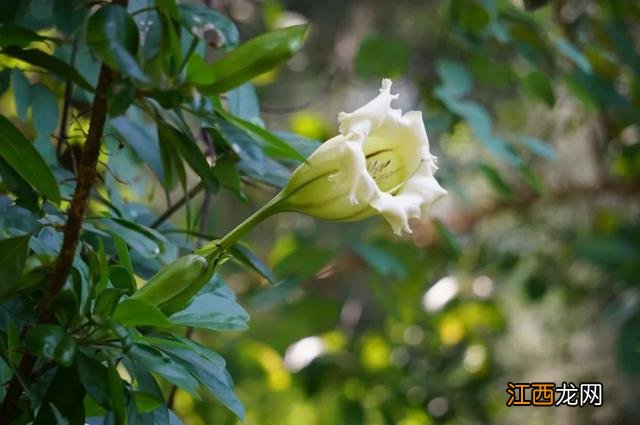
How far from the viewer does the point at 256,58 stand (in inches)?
19.0

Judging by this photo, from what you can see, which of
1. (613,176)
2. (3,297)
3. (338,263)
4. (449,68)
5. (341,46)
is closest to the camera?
(3,297)

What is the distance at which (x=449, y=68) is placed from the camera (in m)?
1.14

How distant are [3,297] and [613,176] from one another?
52.4 inches

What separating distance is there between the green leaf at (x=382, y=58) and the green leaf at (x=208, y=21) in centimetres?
56

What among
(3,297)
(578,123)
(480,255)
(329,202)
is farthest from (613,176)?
(3,297)

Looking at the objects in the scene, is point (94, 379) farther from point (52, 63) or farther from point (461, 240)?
point (461, 240)

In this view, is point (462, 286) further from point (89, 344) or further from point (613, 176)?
point (89, 344)

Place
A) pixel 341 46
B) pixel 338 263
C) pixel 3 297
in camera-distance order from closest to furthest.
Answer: pixel 3 297
pixel 338 263
pixel 341 46

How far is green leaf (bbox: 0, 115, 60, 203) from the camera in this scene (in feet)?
1.59

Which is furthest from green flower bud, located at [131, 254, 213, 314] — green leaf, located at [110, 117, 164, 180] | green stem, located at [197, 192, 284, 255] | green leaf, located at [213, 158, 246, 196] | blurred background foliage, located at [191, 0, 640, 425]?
blurred background foliage, located at [191, 0, 640, 425]

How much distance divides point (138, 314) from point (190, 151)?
4.8 inches

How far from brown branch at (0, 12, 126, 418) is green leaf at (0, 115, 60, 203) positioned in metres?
0.02

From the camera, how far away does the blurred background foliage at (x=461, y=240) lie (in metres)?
1.16

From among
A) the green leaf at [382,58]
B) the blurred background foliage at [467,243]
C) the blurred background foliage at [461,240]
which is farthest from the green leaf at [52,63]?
the green leaf at [382,58]
